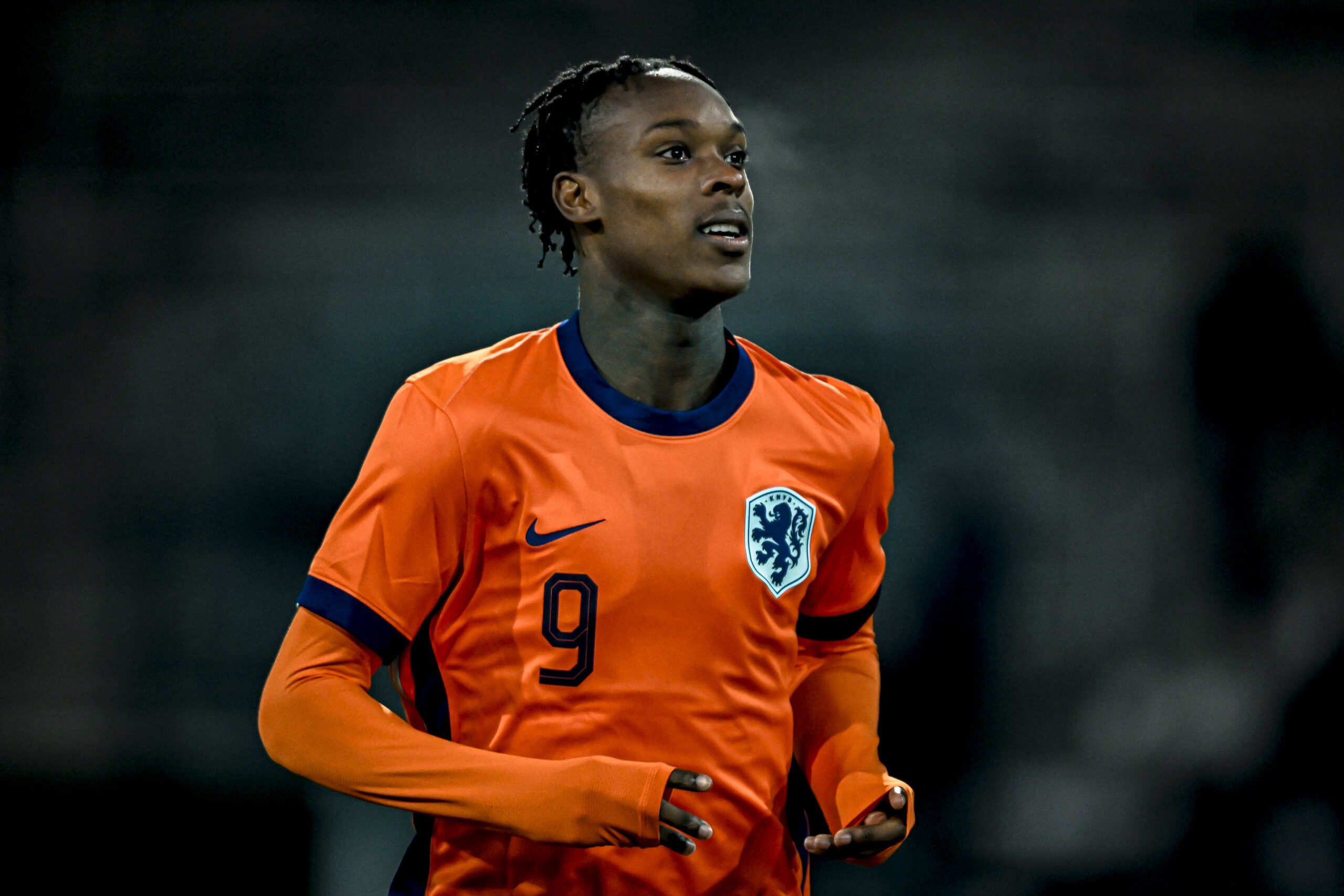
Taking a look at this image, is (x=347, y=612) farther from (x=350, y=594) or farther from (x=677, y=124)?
(x=677, y=124)

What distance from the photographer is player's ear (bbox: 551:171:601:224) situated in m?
1.28

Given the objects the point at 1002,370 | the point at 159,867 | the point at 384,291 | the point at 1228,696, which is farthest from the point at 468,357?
the point at 1228,696

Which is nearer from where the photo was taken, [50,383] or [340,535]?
[340,535]

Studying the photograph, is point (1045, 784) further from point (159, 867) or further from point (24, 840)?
point (24, 840)

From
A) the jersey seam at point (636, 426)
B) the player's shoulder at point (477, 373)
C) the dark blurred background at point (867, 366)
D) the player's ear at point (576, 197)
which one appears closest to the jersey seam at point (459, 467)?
the player's shoulder at point (477, 373)

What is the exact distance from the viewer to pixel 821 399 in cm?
138

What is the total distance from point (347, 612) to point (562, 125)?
2.01 feet

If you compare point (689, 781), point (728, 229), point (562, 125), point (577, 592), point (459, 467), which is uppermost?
point (562, 125)

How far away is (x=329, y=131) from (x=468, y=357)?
3.84ft

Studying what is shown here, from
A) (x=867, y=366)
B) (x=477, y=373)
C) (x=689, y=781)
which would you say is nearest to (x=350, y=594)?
(x=477, y=373)

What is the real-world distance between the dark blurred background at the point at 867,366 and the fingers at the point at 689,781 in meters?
1.27

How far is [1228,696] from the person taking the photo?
2217 mm

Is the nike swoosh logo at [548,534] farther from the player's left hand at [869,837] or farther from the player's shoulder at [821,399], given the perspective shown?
the player's left hand at [869,837]

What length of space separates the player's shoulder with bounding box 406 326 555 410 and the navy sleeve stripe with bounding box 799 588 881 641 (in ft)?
1.56
